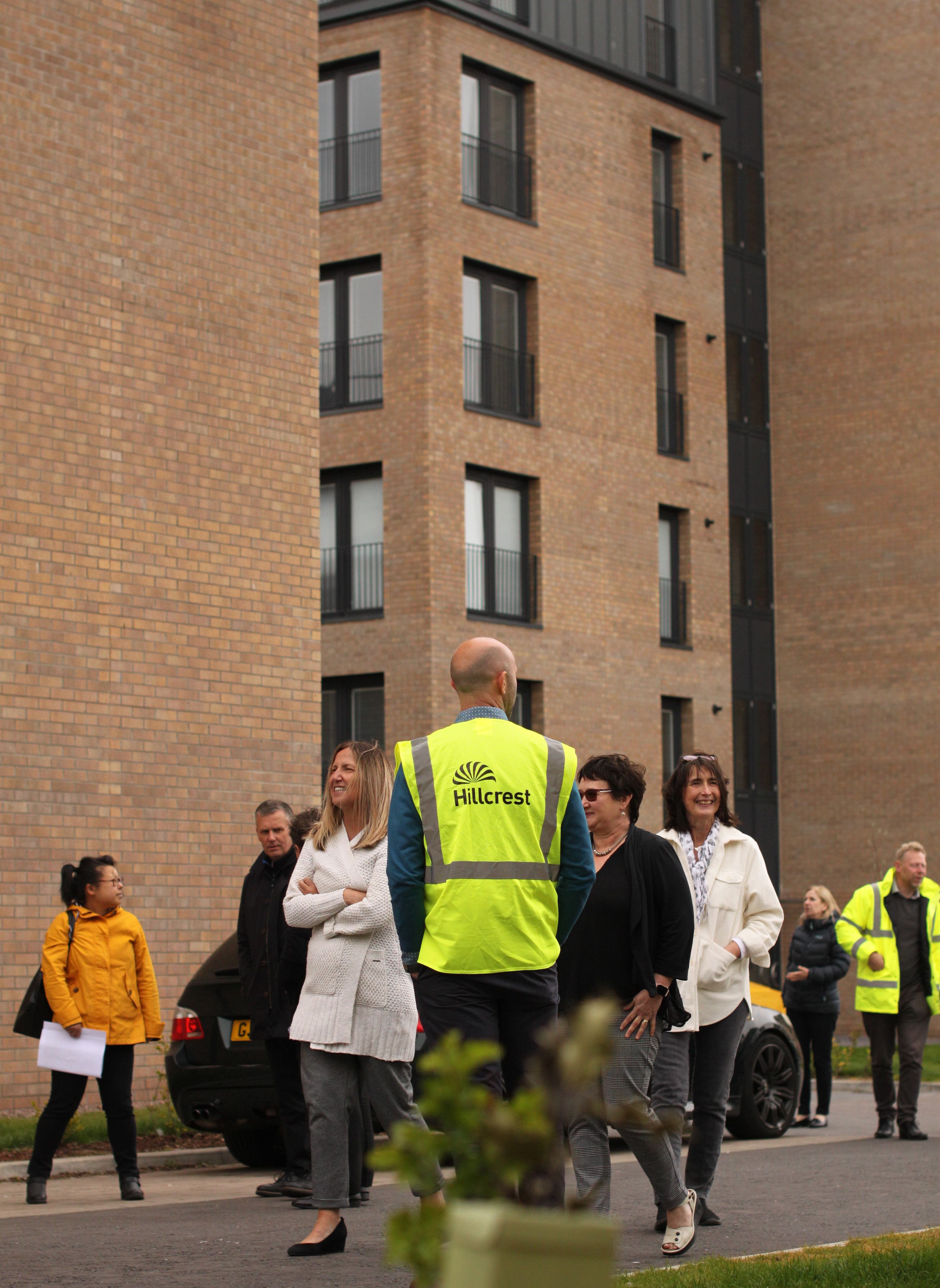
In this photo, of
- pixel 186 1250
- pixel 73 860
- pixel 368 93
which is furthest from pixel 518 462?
pixel 186 1250

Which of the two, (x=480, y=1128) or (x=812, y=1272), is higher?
(x=480, y=1128)

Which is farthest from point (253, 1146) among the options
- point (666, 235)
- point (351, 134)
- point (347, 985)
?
point (666, 235)

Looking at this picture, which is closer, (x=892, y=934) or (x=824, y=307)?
(x=892, y=934)

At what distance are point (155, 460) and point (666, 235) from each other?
18.2m

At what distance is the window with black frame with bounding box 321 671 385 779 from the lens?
27.9 meters

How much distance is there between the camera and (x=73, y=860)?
14398 millimetres

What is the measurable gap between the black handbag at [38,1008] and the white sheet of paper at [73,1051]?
0.38 feet

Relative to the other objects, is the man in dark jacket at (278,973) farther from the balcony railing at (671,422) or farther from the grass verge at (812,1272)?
the balcony railing at (671,422)

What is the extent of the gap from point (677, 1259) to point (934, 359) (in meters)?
28.5

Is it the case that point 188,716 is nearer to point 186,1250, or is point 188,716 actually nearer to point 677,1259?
point 186,1250

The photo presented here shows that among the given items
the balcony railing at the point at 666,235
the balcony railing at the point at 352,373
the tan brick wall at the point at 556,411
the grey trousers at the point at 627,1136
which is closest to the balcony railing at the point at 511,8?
the tan brick wall at the point at 556,411

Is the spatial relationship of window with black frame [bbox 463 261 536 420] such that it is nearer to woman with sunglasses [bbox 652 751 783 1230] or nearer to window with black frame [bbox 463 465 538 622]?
window with black frame [bbox 463 465 538 622]

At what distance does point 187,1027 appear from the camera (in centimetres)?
1127

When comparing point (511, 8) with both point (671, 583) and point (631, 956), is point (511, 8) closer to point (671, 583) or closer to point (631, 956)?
point (671, 583)
